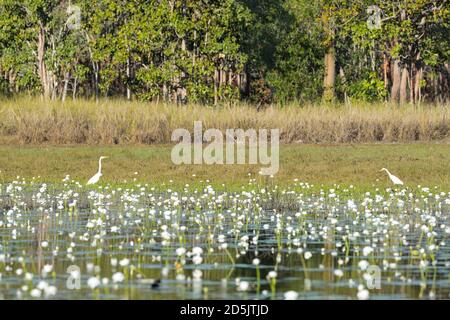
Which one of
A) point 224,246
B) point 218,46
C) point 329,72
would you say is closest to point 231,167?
point 224,246

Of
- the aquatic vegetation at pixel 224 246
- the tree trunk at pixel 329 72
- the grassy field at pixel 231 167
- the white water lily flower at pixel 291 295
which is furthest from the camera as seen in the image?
the tree trunk at pixel 329 72

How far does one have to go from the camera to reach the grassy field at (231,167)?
25234 millimetres

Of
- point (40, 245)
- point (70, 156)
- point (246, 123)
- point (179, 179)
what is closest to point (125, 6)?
point (246, 123)

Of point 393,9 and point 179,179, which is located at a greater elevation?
point 393,9

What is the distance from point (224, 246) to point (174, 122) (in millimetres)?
19205

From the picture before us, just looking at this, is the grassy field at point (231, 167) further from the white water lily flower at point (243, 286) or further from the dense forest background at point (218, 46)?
the white water lily flower at point (243, 286)

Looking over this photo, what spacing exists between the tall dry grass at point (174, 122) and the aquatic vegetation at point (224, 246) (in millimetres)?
9939

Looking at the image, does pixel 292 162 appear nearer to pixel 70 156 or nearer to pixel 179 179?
pixel 179 179

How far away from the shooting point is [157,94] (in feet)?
145

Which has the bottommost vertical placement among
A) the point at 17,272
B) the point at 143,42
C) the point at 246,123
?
the point at 17,272

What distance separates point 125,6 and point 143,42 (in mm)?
2238

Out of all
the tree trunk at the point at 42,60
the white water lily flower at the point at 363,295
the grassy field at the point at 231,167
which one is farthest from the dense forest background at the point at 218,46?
the white water lily flower at the point at 363,295

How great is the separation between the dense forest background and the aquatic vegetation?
69.2ft

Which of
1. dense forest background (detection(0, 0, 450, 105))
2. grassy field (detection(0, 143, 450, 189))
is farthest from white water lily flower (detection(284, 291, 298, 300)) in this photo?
dense forest background (detection(0, 0, 450, 105))
